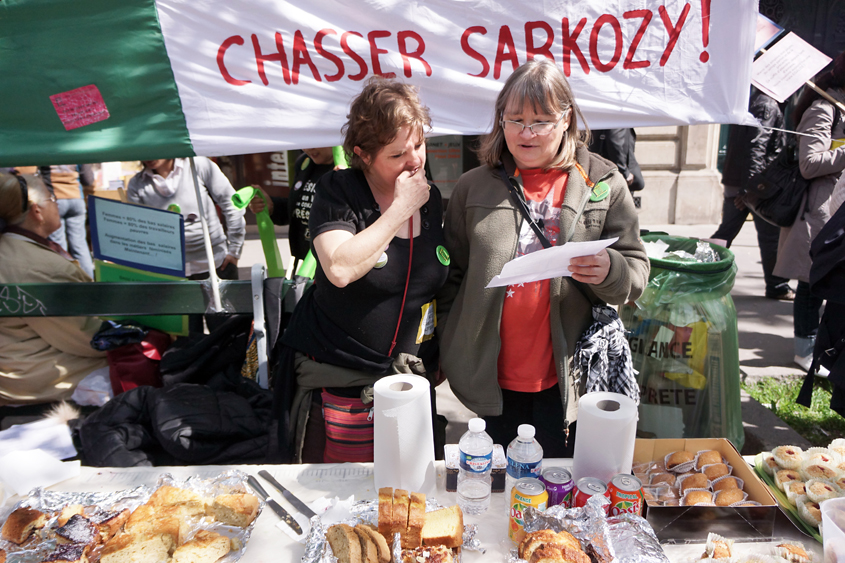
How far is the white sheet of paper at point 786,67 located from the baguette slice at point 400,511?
88.3 inches

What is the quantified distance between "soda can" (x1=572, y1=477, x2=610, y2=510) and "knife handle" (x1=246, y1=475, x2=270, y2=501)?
83 cm

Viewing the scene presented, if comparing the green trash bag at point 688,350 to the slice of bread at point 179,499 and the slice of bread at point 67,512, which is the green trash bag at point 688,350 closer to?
the slice of bread at point 179,499

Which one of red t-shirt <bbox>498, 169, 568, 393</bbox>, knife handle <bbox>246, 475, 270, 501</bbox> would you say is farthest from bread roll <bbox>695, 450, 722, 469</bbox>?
knife handle <bbox>246, 475, 270, 501</bbox>

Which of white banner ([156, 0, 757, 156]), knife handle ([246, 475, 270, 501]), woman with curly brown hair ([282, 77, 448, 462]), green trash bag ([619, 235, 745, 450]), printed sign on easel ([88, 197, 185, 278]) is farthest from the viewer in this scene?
printed sign on easel ([88, 197, 185, 278])

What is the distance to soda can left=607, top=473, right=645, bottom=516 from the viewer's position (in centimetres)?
142

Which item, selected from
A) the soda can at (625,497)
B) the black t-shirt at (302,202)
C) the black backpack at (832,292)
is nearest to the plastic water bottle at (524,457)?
the soda can at (625,497)

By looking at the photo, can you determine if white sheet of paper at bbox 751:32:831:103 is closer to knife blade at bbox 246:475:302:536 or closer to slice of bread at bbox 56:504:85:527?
knife blade at bbox 246:475:302:536

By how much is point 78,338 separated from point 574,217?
2.53 m

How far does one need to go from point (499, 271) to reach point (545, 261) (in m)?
0.32

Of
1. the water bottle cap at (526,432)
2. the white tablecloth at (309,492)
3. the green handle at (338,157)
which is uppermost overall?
the green handle at (338,157)

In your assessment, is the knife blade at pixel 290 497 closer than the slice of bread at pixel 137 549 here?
No

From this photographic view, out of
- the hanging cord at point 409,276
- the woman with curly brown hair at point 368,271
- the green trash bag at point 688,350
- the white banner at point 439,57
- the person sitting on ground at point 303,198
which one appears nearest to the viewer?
the woman with curly brown hair at point 368,271

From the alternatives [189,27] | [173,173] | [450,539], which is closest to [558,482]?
[450,539]

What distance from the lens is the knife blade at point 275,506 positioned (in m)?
1.53
